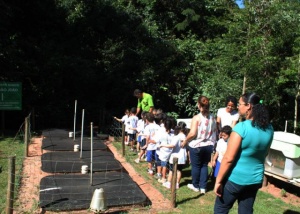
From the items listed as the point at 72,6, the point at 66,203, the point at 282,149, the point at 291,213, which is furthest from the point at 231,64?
the point at 72,6

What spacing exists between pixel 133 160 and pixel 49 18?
275 inches

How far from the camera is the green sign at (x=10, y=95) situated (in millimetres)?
10164

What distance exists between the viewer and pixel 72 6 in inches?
499

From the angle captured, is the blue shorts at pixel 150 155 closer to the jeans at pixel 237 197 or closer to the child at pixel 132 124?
the child at pixel 132 124

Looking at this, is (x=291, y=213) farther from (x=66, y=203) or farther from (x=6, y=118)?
(x=6, y=118)

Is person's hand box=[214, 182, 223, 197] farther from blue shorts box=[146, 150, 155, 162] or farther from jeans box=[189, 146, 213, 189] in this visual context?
blue shorts box=[146, 150, 155, 162]

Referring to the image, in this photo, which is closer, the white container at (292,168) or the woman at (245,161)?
the woman at (245,161)

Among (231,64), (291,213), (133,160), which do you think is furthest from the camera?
(231,64)

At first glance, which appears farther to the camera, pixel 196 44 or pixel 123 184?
pixel 196 44

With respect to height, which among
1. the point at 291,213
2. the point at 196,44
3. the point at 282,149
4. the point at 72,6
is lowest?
the point at 291,213

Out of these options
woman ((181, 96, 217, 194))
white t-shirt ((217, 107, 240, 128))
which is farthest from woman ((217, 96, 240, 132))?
woman ((181, 96, 217, 194))

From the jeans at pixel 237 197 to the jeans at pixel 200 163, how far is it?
2.18 m

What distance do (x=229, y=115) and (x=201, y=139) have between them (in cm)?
91

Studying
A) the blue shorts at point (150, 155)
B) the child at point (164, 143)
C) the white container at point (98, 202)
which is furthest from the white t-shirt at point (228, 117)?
the white container at point (98, 202)
